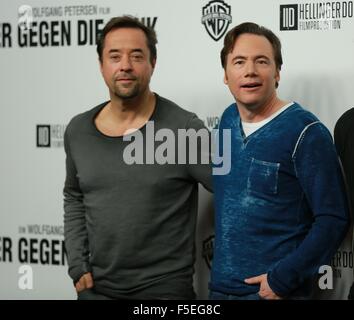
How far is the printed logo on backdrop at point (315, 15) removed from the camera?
171 cm

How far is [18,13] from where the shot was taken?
1.96m

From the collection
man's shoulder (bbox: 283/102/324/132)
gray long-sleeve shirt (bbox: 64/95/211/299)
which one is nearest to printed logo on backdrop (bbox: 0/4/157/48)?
gray long-sleeve shirt (bbox: 64/95/211/299)

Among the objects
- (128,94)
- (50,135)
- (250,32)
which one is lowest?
(50,135)

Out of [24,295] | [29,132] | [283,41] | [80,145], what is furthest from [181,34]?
[24,295]

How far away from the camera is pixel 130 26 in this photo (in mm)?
1814

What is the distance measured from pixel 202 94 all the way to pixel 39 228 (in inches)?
23.8

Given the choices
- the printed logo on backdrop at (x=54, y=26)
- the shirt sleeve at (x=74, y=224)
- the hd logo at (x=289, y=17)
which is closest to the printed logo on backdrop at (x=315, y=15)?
the hd logo at (x=289, y=17)

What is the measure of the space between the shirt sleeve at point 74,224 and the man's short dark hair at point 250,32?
0.49 m

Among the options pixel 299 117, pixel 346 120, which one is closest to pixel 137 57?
pixel 299 117

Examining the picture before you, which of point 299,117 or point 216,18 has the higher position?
point 216,18

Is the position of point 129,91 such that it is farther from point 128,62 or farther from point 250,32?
point 250,32

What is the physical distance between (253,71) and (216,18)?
21cm

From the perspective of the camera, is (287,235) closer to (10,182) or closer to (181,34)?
(181,34)

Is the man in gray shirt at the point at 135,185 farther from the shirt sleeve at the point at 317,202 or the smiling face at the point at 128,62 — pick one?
the shirt sleeve at the point at 317,202
